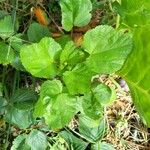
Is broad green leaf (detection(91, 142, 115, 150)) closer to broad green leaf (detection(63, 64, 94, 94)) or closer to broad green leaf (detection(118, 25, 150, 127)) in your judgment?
broad green leaf (detection(118, 25, 150, 127))

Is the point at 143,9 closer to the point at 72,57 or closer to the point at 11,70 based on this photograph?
the point at 72,57

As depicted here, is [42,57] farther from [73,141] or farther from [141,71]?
[73,141]

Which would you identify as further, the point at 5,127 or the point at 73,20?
the point at 5,127

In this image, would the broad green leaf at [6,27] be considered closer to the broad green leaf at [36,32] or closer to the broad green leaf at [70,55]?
the broad green leaf at [36,32]

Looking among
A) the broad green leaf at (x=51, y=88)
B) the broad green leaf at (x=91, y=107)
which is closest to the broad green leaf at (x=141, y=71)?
the broad green leaf at (x=91, y=107)

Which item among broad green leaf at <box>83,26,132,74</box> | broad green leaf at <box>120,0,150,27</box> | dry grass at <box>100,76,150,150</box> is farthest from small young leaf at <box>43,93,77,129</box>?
dry grass at <box>100,76,150,150</box>

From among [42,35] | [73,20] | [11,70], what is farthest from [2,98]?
[73,20]

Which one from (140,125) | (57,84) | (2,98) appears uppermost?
(57,84)
